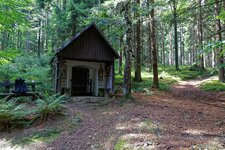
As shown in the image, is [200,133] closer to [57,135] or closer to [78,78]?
[57,135]

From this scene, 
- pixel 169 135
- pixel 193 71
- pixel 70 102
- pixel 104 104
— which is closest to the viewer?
pixel 169 135

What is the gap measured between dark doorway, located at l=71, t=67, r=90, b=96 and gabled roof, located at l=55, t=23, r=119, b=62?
73.7 inches

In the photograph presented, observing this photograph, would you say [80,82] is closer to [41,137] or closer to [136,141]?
[41,137]

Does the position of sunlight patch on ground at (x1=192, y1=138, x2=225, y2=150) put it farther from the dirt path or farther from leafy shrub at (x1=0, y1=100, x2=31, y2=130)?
leafy shrub at (x1=0, y1=100, x2=31, y2=130)

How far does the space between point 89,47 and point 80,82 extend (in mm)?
2819

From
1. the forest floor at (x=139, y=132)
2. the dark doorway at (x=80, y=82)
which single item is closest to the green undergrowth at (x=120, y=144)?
the forest floor at (x=139, y=132)

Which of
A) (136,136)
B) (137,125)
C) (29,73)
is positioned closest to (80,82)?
(29,73)

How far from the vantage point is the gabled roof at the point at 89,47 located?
451 inches

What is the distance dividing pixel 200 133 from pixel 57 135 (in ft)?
13.3

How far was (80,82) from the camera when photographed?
13586 millimetres

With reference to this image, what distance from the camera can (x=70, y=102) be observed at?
1074 cm

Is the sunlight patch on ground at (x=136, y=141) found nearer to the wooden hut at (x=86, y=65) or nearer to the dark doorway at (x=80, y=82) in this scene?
the wooden hut at (x=86, y=65)

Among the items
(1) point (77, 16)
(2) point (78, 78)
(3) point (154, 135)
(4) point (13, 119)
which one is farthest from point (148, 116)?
(1) point (77, 16)

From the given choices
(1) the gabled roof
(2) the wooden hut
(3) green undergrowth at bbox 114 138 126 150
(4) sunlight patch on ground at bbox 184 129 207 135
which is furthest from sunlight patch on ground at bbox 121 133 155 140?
(1) the gabled roof
